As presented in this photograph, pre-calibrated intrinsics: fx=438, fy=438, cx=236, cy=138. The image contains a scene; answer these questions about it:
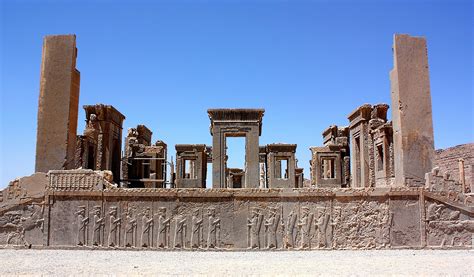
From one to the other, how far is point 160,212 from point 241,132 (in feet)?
26.2

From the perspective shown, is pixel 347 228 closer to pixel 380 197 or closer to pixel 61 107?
pixel 380 197

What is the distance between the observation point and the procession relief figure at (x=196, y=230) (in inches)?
422

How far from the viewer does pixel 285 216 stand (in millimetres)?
10805

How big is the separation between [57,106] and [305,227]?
24.1ft

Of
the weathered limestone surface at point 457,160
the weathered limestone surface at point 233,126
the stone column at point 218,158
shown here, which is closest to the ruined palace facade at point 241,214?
the stone column at point 218,158

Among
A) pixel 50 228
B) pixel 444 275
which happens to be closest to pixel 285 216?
pixel 444 275

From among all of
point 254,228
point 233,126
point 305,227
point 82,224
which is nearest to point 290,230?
point 305,227

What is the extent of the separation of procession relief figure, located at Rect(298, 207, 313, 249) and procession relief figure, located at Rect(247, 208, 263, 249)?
1.01 m

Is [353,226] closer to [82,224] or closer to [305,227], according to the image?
[305,227]

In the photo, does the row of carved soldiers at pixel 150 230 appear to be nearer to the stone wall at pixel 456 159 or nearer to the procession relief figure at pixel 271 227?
the procession relief figure at pixel 271 227

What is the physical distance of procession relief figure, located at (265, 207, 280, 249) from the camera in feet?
35.1

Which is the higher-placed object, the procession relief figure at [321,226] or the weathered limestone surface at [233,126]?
the weathered limestone surface at [233,126]

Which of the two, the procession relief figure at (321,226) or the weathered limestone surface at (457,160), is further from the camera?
the weathered limestone surface at (457,160)

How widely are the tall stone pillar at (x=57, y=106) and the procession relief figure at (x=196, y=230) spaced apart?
3.81 meters
